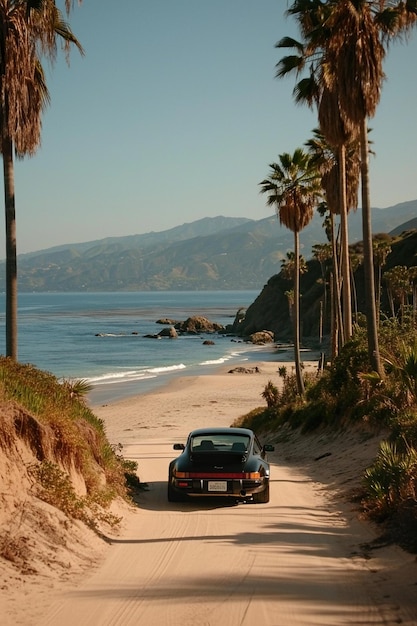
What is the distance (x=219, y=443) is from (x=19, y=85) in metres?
10.1

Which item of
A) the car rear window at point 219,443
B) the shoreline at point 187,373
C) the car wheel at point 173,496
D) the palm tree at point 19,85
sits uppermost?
the palm tree at point 19,85

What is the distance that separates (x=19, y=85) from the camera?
1789 cm

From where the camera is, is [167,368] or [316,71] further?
[167,368]

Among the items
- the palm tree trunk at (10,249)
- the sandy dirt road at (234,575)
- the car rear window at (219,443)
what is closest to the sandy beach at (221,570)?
the sandy dirt road at (234,575)

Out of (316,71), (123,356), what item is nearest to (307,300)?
(123,356)

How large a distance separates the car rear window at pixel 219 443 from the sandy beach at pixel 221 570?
0.96 meters

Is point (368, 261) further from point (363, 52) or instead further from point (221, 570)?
point (221, 570)

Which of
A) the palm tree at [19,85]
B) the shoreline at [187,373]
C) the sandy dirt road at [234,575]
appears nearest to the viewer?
the sandy dirt road at [234,575]

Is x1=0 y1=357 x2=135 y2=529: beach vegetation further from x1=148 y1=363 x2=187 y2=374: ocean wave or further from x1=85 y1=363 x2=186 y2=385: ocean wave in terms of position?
x1=148 y1=363 x2=187 y2=374: ocean wave

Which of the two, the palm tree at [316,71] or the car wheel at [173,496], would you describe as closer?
the car wheel at [173,496]

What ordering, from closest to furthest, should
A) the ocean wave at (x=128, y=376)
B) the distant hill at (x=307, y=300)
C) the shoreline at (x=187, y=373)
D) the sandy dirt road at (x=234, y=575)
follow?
the sandy dirt road at (x=234, y=575)
the shoreline at (x=187, y=373)
the ocean wave at (x=128, y=376)
the distant hill at (x=307, y=300)

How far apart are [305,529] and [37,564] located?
4.28 metres

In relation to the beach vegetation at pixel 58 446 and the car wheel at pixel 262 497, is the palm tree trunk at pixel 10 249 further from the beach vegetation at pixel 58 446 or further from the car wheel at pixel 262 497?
the car wheel at pixel 262 497

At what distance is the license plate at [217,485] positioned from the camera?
12195 millimetres
